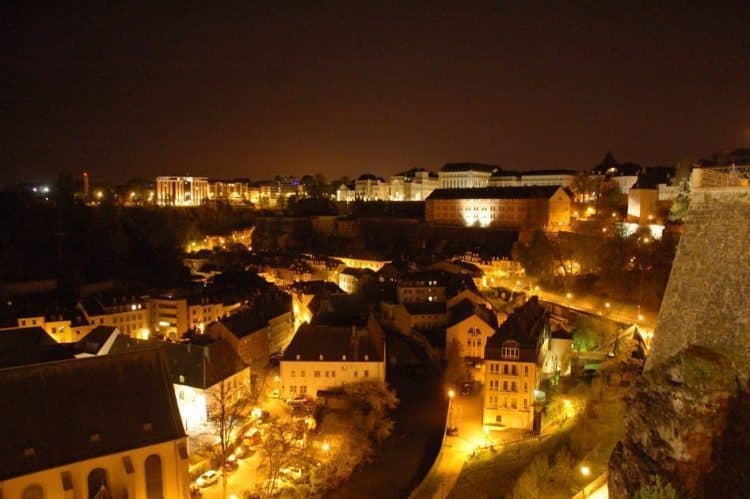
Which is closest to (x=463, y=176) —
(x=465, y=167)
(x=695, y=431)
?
(x=465, y=167)

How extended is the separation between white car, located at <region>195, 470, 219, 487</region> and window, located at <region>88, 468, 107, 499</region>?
4.61 m

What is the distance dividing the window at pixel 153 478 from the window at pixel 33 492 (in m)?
3.25

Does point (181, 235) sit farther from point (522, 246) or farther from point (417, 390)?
point (417, 390)

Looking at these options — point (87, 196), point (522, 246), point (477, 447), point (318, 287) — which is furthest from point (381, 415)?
point (87, 196)

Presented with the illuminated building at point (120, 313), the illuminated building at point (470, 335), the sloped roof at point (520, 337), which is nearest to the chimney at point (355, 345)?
the sloped roof at point (520, 337)

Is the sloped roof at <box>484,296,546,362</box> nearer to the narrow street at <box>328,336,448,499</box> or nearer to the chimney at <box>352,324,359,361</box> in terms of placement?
the narrow street at <box>328,336,448,499</box>

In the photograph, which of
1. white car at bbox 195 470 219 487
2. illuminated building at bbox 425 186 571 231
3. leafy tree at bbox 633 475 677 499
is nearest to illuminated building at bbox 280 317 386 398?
white car at bbox 195 470 219 487

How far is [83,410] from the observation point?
63.3 ft

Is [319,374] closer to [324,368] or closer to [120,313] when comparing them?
[324,368]

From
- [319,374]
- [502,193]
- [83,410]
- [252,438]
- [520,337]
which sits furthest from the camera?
[502,193]

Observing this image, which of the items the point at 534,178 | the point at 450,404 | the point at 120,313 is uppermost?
the point at 534,178

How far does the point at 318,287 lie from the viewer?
5009 cm

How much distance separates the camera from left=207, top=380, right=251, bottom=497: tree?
26116 millimetres

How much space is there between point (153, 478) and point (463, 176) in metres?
95.7
